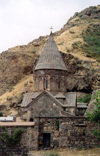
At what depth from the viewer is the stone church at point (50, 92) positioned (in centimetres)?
2877

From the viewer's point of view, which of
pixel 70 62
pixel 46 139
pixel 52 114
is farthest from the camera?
pixel 70 62

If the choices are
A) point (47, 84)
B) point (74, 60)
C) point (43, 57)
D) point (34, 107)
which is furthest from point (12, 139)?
point (74, 60)

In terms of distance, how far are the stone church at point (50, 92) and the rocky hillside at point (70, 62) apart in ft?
28.8

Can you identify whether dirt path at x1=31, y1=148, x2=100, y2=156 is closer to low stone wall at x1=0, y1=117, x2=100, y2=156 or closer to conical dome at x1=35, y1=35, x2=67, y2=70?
low stone wall at x1=0, y1=117, x2=100, y2=156

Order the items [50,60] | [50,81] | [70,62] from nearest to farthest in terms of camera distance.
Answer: [50,81]
[50,60]
[70,62]

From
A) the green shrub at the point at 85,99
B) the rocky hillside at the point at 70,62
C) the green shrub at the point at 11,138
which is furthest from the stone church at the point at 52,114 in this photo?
the rocky hillside at the point at 70,62

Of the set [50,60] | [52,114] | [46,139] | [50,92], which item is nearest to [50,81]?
[50,92]

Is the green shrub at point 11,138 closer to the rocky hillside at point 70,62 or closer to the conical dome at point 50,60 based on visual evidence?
the conical dome at point 50,60

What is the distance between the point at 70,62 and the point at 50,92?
14.2 m

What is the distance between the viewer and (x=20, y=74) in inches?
2172

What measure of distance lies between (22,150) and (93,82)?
25.0 metres

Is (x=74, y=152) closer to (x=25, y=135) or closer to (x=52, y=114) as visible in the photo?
(x=25, y=135)

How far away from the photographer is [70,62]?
151 feet

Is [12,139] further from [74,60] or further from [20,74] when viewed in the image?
[20,74]
